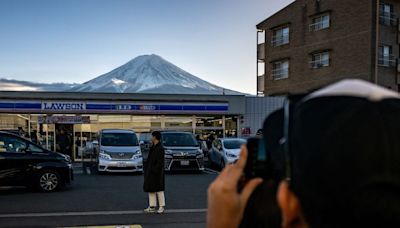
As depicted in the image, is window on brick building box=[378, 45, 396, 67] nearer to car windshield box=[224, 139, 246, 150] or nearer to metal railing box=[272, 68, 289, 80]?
metal railing box=[272, 68, 289, 80]

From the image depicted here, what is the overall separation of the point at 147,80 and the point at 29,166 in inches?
1516

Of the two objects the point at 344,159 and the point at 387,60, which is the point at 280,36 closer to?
the point at 387,60

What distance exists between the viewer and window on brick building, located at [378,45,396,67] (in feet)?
99.7

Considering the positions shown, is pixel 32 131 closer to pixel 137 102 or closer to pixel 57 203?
pixel 137 102

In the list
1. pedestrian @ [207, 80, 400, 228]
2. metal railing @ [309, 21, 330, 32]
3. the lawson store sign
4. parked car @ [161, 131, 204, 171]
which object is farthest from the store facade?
pedestrian @ [207, 80, 400, 228]

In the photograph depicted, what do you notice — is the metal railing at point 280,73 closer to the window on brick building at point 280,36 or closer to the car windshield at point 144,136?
the window on brick building at point 280,36

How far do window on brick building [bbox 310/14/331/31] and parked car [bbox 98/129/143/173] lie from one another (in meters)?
18.8

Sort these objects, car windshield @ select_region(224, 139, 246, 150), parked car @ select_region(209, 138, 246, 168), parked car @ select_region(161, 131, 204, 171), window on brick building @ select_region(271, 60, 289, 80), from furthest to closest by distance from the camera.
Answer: window on brick building @ select_region(271, 60, 289, 80)
car windshield @ select_region(224, 139, 246, 150)
parked car @ select_region(209, 138, 246, 168)
parked car @ select_region(161, 131, 204, 171)

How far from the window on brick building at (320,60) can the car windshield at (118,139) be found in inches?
704

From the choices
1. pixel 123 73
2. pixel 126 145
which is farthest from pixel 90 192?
pixel 123 73

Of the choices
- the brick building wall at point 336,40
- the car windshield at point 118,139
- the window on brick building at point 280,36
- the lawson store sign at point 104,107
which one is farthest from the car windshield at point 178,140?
the window on brick building at point 280,36

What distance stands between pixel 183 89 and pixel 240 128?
14.2m

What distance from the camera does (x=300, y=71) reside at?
3438cm

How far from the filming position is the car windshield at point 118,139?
63.4ft
